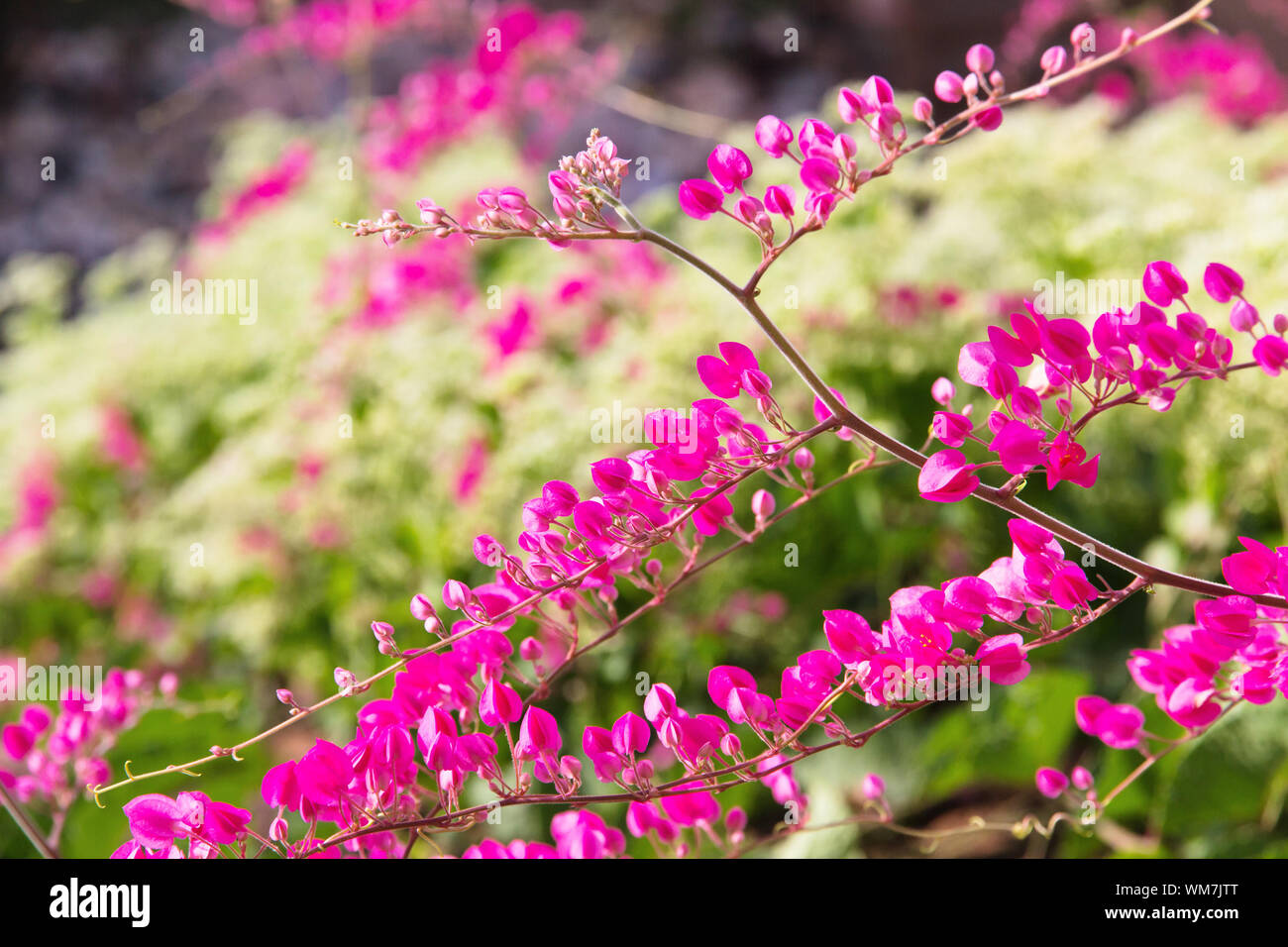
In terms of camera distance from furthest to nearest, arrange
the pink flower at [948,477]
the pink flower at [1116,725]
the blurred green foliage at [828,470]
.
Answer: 1. the blurred green foliage at [828,470]
2. the pink flower at [1116,725]
3. the pink flower at [948,477]

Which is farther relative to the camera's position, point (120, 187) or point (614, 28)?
point (120, 187)

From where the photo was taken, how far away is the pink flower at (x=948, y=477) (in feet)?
1.13

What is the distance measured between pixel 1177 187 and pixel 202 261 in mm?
1642

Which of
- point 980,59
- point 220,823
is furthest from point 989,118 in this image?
point 220,823

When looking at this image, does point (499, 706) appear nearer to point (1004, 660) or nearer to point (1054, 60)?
point (1004, 660)

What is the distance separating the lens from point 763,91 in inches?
140

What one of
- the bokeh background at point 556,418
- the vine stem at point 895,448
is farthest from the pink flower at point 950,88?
the bokeh background at point 556,418

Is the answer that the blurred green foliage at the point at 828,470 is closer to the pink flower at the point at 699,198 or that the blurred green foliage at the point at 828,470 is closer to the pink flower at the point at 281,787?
the pink flower at the point at 281,787

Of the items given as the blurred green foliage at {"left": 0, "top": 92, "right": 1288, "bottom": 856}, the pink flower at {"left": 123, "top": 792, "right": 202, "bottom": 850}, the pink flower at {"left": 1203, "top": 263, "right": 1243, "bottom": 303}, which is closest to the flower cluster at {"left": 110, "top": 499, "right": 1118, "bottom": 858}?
the pink flower at {"left": 123, "top": 792, "right": 202, "bottom": 850}

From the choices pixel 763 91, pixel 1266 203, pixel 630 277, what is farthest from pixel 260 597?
pixel 763 91

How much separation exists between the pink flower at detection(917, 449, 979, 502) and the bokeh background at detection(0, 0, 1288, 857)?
54cm

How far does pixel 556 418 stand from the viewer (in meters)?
1.02

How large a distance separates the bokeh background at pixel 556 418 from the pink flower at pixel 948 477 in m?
0.54

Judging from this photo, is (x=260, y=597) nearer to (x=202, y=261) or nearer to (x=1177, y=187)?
(x=202, y=261)
